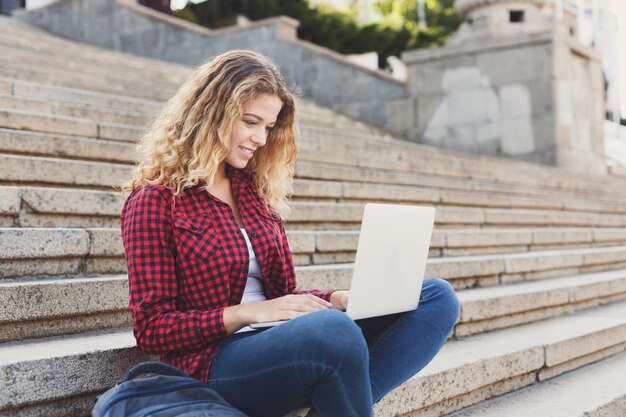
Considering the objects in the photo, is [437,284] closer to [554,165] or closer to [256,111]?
[256,111]

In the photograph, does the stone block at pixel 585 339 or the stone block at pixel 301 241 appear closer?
the stone block at pixel 585 339

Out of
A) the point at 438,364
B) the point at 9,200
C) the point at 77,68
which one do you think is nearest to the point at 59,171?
the point at 9,200

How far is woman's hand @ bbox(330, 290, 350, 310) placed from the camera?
2248mm

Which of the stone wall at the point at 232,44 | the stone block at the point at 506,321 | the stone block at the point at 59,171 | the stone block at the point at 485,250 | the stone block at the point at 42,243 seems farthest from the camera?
the stone wall at the point at 232,44

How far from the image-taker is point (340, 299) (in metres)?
2.26

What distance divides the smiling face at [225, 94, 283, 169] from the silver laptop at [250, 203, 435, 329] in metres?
0.47

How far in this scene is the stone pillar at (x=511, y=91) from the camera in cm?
1001

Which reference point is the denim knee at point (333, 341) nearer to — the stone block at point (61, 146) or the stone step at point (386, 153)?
the stone block at point (61, 146)

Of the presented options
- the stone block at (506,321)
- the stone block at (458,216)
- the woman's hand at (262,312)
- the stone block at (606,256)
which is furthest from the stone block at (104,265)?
the stone block at (606,256)

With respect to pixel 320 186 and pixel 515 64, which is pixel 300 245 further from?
pixel 515 64

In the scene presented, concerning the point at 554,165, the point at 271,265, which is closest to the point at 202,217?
the point at 271,265

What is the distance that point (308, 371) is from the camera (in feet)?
5.92

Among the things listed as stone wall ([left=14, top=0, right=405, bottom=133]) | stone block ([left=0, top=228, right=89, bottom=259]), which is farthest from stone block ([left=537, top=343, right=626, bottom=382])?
stone wall ([left=14, top=0, right=405, bottom=133])

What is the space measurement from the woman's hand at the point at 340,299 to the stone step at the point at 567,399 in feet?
2.98
